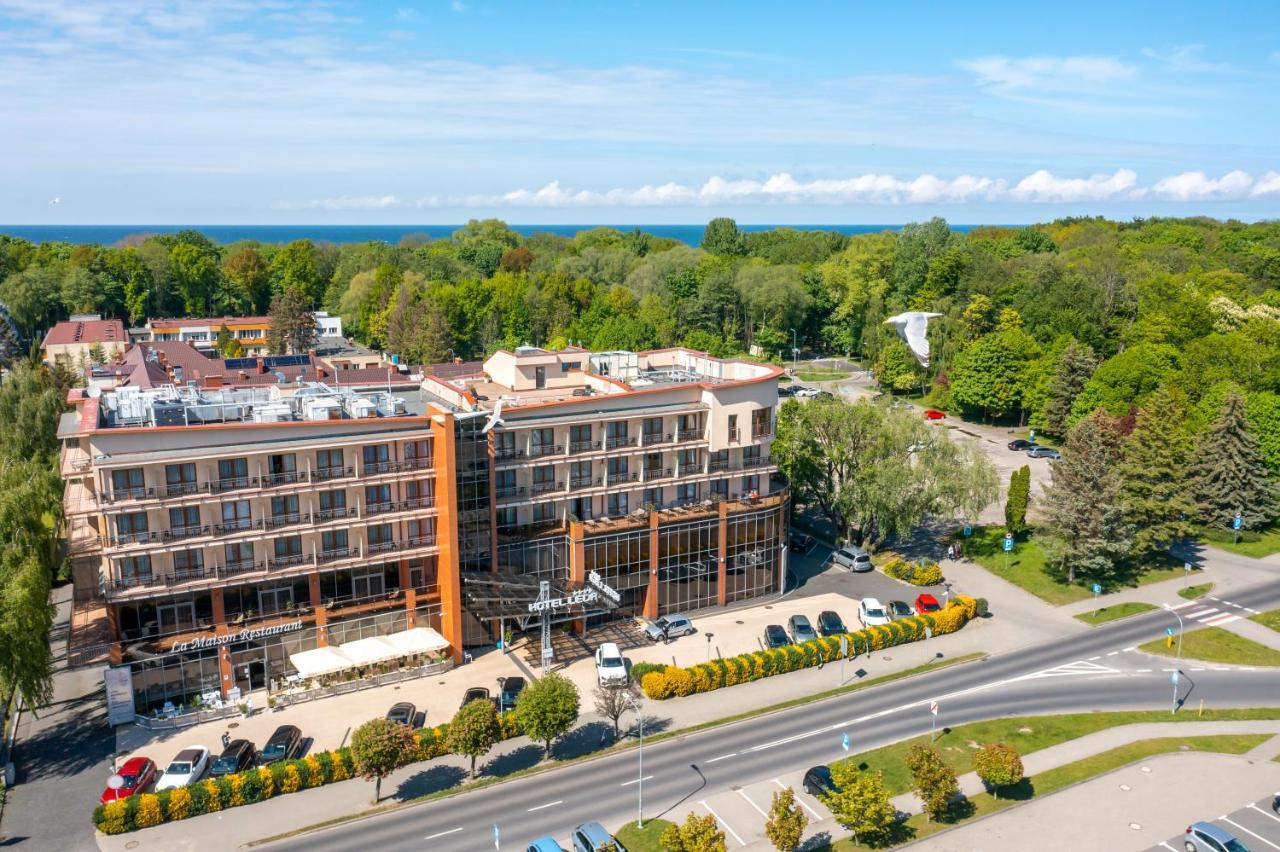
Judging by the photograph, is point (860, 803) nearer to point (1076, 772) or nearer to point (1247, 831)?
point (1076, 772)

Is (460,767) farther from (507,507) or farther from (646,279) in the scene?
(646,279)

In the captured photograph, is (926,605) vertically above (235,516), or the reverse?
(235,516)

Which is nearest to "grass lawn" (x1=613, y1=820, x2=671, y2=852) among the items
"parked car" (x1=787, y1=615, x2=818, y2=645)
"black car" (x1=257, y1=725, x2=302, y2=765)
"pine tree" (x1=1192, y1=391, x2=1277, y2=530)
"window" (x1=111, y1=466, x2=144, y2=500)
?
"black car" (x1=257, y1=725, x2=302, y2=765)

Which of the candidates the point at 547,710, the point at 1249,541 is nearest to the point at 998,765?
the point at 547,710

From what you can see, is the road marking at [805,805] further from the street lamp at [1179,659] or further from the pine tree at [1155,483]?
the pine tree at [1155,483]

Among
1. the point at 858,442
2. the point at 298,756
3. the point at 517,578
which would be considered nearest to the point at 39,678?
the point at 298,756

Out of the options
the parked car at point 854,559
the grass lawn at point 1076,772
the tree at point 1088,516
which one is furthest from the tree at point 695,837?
the tree at point 1088,516
